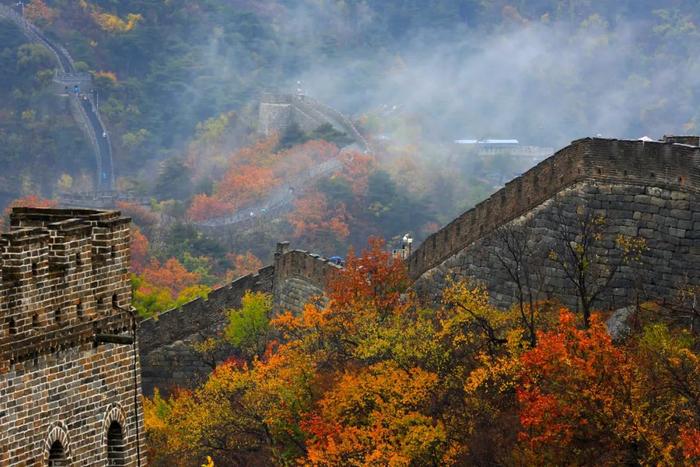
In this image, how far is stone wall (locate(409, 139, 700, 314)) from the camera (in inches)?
2216

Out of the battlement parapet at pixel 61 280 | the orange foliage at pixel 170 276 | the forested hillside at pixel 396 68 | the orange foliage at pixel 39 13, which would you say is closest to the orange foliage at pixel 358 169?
the forested hillside at pixel 396 68

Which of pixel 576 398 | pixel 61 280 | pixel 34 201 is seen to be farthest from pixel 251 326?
pixel 34 201

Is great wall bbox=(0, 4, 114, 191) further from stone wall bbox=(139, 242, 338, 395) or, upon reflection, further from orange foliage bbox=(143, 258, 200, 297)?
stone wall bbox=(139, 242, 338, 395)

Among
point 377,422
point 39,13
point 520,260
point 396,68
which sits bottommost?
point 377,422

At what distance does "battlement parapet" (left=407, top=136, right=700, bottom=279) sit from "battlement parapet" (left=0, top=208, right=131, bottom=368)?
88.5 feet

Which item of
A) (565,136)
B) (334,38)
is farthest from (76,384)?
(334,38)

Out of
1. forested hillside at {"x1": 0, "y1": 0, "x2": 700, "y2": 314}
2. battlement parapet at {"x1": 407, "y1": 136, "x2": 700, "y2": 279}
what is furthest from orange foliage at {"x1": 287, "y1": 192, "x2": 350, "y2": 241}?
battlement parapet at {"x1": 407, "y1": 136, "x2": 700, "y2": 279}

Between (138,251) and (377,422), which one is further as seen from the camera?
(138,251)

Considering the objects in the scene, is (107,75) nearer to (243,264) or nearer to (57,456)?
(243,264)

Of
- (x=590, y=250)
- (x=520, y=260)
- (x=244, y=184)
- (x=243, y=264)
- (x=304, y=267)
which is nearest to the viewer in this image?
(x=590, y=250)

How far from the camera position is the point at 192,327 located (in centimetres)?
7856

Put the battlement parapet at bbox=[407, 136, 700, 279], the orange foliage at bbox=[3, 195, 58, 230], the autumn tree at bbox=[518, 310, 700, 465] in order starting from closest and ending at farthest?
the autumn tree at bbox=[518, 310, 700, 465] → the battlement parapet at bbox=[407, 136, 700, 279] → the orange foliage at bbox=[3, 195, 58, 230]

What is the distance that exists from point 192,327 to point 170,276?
3890 cm

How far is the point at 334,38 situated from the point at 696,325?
148 metres
